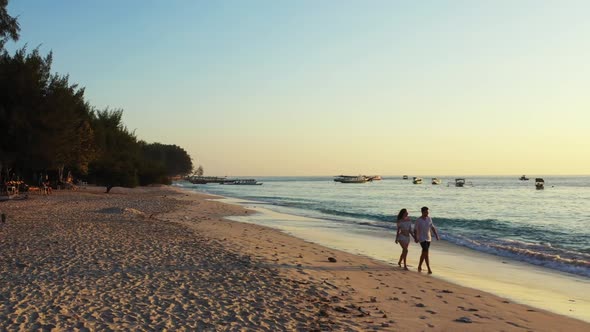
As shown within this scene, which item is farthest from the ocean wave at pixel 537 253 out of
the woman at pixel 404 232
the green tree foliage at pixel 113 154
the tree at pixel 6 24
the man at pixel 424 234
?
the green tree foliage at pixel 113 154

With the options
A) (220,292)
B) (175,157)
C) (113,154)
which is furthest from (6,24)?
(175,157)

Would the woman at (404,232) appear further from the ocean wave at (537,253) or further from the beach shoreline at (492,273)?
the ocean wave at (537,253)

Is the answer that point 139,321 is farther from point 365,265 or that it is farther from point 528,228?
point 528,228

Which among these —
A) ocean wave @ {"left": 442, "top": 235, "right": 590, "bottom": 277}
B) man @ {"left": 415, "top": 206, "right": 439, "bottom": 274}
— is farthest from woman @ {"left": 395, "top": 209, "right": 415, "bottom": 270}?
ocean wave @ {"left": 442, "top": 235, "right": 590, "bottom": 277}

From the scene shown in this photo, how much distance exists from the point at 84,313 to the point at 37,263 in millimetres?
4884

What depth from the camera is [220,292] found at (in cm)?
959

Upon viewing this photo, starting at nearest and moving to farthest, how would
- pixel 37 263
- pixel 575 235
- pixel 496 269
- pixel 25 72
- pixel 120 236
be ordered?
pixel 37 263 < pixel 496 269 < pixel 120 236 < pixel 575 235 < pixel 25 72

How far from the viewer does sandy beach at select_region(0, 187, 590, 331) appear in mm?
7707

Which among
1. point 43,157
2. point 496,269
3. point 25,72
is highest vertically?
point 25,72

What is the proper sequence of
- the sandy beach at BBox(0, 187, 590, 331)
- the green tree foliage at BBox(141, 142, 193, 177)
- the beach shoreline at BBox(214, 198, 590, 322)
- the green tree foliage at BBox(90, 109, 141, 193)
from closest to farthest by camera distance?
the sandy beach at BBox(0, 187, 590, 331)
the beach shoreline at BBox(214, 198, 590, 322)
the green tree foliage at BBox(90, 109, 141, 193)
the green tree foliage at BBox(141, 142, 193, 177)

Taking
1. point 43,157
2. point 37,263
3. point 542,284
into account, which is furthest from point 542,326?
point 43,157

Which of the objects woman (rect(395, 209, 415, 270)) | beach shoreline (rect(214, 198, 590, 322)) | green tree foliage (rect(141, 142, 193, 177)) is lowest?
beach shoreline (rect(214, 198, 590, 322))

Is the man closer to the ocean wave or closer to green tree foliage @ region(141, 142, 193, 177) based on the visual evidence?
the ocean wave

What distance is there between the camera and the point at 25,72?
98.4 ft
